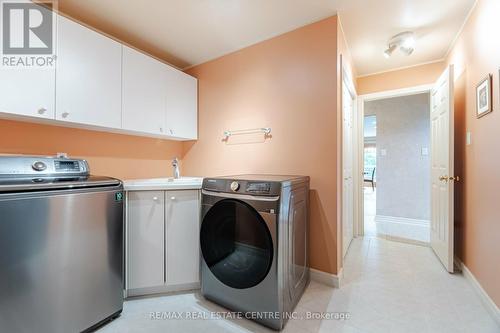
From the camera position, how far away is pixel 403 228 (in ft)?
11.8

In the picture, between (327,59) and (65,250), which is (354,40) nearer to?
(327,59)

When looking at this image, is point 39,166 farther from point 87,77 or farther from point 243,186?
point 243,186

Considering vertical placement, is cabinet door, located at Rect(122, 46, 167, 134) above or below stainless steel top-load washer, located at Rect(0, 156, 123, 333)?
above

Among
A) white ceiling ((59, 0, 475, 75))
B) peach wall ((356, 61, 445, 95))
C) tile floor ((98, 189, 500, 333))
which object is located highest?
white ceiling ((59, 0, 475, 75))

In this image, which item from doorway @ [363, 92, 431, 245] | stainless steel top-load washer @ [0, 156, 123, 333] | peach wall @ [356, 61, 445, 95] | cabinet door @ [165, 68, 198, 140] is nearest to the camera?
stainless steel top-load washer @ [0, 156, 123, 333]

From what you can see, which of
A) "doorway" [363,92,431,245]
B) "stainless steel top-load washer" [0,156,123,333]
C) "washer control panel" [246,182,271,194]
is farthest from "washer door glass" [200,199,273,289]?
"doorway" [363,92,431,245]

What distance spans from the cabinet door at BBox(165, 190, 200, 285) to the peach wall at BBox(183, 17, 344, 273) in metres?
0.77

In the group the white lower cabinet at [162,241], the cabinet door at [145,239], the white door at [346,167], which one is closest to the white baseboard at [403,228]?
the white door at [346,167]

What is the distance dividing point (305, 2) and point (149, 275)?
8.26ft

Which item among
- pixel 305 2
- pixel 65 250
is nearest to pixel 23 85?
pixel 65 250

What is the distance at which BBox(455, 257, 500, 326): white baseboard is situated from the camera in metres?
1.48

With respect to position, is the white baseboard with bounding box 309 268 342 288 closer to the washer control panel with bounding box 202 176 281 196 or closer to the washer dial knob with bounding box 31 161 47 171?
the washer control panel with bounding box 202 176 281 196

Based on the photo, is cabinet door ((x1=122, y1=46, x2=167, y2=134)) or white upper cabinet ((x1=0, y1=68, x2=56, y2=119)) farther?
cabinet door ((x1=122, y1=46, x2=167, y2=134))

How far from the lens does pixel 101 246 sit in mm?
1446
